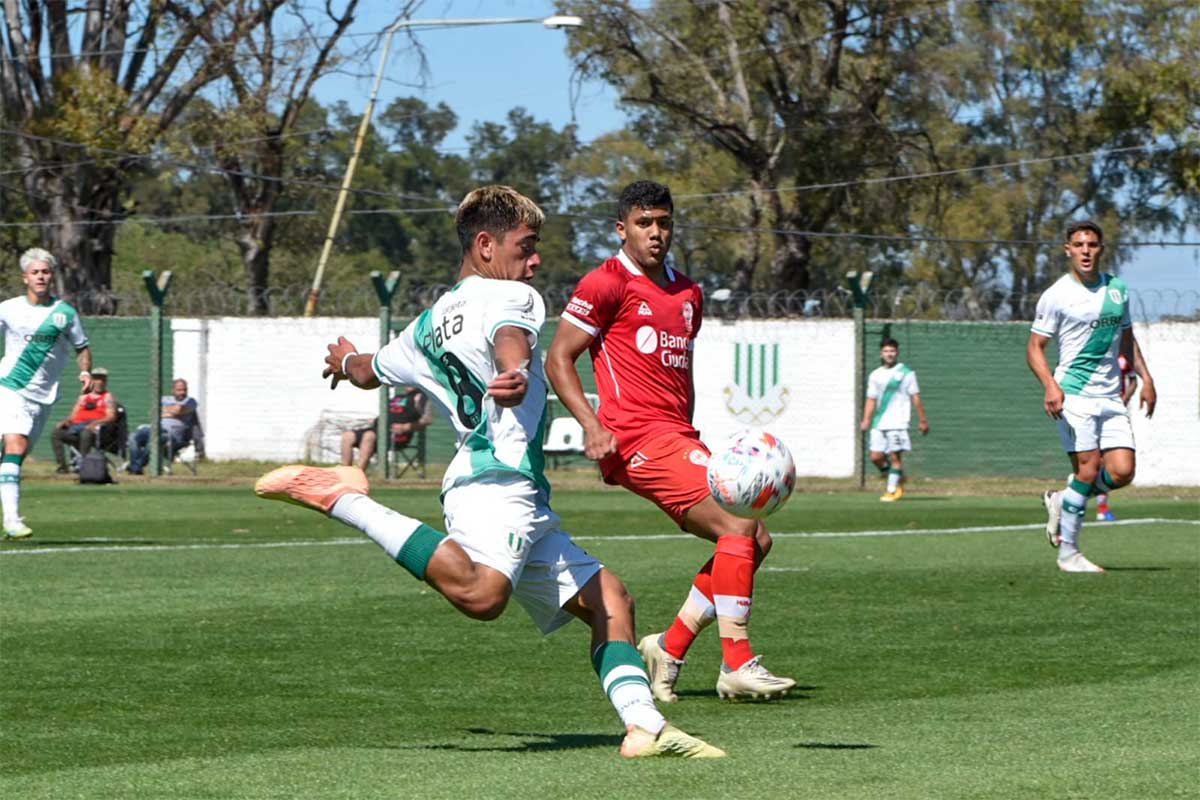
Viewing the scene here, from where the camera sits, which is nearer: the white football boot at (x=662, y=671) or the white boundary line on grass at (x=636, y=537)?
the white football boot at (x=662, y=671)

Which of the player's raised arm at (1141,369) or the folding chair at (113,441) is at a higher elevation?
the player's raised arm at (1141,369)

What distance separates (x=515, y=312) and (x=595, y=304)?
2.00m

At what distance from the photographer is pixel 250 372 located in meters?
32.9

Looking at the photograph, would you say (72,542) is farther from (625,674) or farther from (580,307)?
(625,674)

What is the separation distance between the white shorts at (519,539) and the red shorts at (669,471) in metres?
1.41

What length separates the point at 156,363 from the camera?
90.0 ft

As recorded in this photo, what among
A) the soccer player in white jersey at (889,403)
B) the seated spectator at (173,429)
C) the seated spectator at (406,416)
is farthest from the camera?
the seated spectator at (406,416)

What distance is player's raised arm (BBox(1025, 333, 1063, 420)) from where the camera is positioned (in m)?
12.6

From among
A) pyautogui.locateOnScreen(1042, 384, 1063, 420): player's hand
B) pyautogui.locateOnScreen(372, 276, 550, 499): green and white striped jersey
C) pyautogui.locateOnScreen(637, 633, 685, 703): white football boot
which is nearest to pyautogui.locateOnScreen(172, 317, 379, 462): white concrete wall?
pyautogui.locateOnScreen(1042, 384, 1063, 420): player's hand

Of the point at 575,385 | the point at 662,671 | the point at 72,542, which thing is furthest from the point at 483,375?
the point at 72,542

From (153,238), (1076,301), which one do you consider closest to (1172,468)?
(1076,301)

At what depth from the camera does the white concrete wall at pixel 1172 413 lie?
95.9 feet

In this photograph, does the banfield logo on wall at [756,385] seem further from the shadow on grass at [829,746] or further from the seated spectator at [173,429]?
the shadow on grass at [829,746]

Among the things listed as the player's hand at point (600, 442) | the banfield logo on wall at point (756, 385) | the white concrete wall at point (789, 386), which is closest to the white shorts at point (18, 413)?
the player's hand at point (600, 442)
